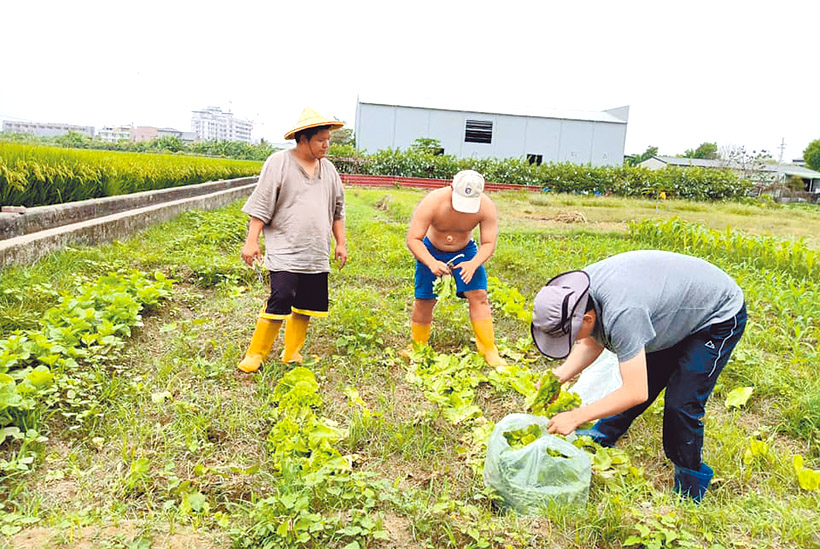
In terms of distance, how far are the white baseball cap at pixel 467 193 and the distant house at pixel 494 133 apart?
3050 cm

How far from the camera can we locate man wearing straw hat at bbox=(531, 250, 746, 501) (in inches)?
85.7

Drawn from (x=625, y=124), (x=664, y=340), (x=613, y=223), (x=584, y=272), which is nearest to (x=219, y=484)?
(x=584, y=272)

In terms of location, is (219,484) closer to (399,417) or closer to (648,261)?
(399,417)

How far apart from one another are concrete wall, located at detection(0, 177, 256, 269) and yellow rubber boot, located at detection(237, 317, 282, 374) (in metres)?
2.43

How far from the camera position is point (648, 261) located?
2385 millimetres

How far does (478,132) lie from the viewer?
34.9 meters

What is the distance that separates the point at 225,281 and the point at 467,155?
3005 centimetres

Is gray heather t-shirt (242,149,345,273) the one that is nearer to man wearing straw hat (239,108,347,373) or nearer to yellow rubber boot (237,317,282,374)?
man wearing straw hat (239,108,347,373)

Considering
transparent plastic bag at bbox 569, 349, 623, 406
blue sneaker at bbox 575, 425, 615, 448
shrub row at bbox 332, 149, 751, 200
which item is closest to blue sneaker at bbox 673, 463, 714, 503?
blue sneaker at bbox 575, 425, 615, 448

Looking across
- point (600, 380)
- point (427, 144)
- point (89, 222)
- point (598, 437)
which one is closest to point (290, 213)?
point (600, 380)

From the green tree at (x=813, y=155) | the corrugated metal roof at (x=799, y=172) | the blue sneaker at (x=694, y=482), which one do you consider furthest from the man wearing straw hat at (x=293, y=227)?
the green tree at (x=813, y=155)

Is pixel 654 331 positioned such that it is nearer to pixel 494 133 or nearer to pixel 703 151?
pixel 494 133

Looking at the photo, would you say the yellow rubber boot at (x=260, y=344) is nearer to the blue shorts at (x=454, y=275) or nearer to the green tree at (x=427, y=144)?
the blue shorts at (x=454, y=275)

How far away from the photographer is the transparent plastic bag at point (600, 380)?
3.09 metres
